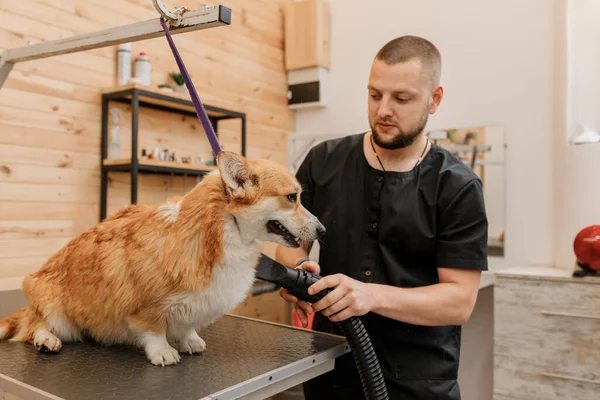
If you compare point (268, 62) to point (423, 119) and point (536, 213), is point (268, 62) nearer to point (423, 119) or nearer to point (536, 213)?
point (536, 213)

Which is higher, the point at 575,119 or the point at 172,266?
the point at 575,119

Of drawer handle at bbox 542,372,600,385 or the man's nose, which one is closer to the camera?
the man's nose

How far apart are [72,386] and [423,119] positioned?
1.11 m

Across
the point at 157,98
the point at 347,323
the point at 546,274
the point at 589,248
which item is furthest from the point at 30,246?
the point at 589,248

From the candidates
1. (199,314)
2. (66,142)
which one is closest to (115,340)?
(199,314)

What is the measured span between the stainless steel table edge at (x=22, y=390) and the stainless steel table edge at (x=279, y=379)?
0.27m

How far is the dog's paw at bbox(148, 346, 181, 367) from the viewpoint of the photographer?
3.39ft

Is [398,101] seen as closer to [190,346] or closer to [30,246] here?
[190,346]

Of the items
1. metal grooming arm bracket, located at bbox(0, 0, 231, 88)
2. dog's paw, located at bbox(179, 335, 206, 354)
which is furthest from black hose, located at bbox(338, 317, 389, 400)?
metal grooming arm bracket, located at bbox(0, 0, 231, 88)

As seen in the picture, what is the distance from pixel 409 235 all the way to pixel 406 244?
3 cm

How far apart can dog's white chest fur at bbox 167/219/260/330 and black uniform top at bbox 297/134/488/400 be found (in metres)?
0.50

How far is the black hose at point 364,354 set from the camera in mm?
1154

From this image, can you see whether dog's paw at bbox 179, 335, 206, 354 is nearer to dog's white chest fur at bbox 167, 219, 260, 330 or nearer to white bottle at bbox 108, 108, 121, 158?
dog's white chest fur at bbox 167, 219, 260, 330

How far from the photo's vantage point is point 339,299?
112 centimetres
